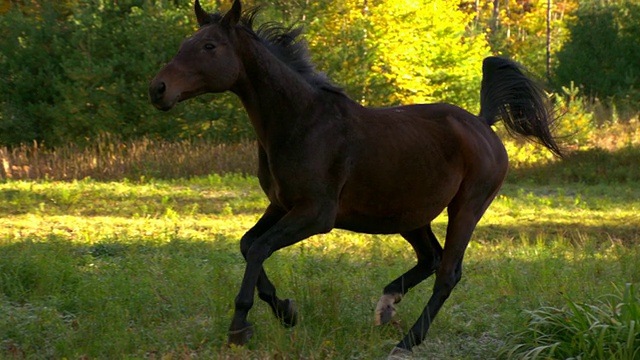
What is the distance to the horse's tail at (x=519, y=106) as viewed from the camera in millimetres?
7574

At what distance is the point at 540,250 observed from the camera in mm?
10375

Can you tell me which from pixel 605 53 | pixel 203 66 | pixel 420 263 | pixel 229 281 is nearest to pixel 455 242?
pixel 420 263

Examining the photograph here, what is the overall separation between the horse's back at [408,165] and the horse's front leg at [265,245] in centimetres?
39

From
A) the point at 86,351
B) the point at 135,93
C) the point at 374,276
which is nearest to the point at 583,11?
the point at 135,93

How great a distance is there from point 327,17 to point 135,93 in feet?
19.2

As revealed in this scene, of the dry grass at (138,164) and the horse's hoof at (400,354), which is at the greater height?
the horse's hoof at (400,354)

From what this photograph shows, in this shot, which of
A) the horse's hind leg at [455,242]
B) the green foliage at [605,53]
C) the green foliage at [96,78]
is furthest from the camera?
the green foliage at [605,53]

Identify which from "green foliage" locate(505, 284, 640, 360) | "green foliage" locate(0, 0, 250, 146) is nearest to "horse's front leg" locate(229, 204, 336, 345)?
"green foliage" locate(505, 284, 640, 360)

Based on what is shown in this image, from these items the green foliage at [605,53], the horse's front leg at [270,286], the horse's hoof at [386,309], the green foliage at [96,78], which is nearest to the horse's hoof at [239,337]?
the horse's front leg at [270,286]

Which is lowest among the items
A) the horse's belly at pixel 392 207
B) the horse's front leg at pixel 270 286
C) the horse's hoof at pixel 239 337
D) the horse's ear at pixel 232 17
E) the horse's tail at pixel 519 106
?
the horse's hoof at pixel 239 337

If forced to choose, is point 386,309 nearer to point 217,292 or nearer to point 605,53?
point 217,292

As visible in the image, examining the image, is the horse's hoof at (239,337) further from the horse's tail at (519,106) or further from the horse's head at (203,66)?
the horse's tail at (519,106)

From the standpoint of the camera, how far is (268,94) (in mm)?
6188

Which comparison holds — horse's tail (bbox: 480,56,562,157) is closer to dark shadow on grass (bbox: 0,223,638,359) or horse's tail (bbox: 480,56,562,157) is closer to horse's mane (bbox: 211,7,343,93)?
dark shadow on grass (bbox: 0,223,638,359)
